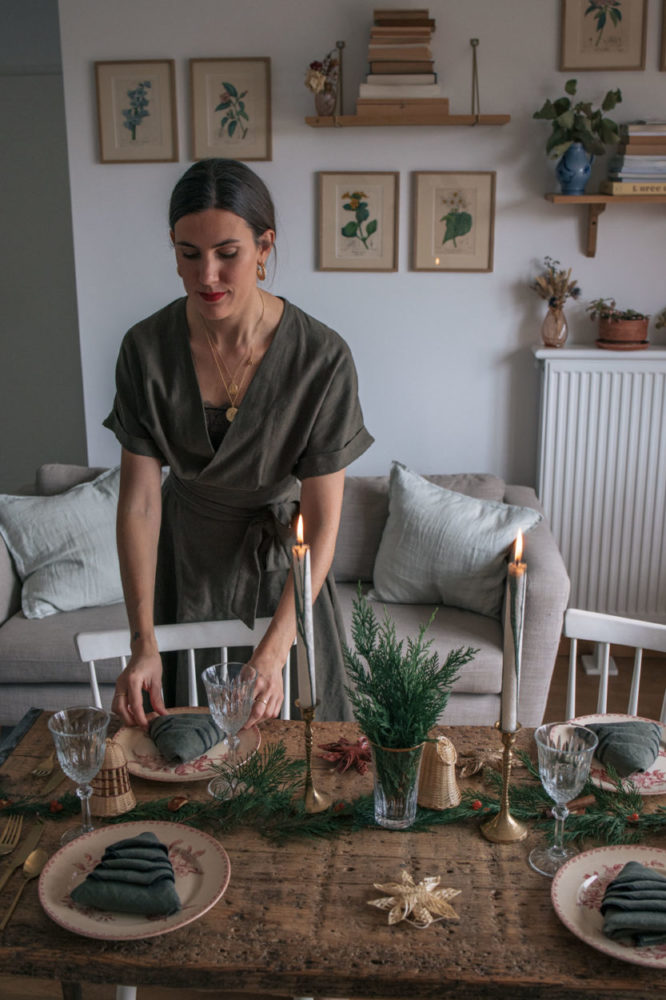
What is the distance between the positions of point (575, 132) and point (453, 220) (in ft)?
1.59

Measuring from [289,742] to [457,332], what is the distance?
235cm

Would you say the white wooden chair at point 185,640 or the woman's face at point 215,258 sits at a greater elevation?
the woman's face at point 215,258

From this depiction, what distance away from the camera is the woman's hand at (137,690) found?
1.55 metres

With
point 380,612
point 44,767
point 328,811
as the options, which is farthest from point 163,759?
point 380,612

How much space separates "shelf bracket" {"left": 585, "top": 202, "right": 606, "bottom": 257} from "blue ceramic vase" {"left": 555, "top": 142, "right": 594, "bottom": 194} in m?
0.10

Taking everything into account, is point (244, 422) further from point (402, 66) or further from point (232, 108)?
point (232, 108)

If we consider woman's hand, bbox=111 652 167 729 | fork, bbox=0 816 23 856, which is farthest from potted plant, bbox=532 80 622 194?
fork, bbox=0 816 23 856

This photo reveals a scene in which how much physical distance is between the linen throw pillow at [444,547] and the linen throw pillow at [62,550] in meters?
0.84

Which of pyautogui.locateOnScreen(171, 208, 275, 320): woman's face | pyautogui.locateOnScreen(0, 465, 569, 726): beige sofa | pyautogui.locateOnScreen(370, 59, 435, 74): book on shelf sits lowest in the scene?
pyautogui.locateOnScreen(0, 465, 569, 726): beige sofa

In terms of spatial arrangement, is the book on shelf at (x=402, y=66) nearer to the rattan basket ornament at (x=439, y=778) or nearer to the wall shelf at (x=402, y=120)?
the wall shelf at (x=402, y=120)

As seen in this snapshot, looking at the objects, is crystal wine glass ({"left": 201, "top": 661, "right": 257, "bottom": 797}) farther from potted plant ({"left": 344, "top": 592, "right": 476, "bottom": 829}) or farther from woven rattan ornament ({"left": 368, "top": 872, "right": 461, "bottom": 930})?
woven rattan ornament ({"left": 368, "top": 872, "right": 461, "bottom": 930})

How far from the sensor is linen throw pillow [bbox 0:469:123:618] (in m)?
3.07

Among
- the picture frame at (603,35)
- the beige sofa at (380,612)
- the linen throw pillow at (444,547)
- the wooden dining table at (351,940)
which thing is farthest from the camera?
the picture frame at (603,35)

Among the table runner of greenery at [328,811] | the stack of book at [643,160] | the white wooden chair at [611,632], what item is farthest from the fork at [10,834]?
the stack of book at [643,160]
